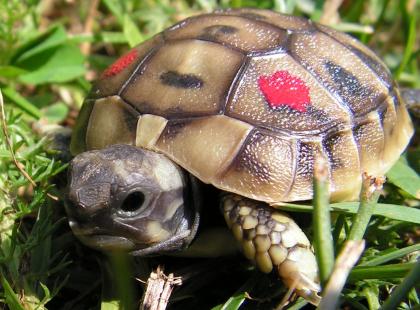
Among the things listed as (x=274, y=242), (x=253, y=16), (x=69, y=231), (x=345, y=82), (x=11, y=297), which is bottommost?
(x=69, y=231)

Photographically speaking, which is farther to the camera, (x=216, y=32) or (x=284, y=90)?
(x=216, y=32)

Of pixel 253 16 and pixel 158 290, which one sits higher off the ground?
pixel 253 16

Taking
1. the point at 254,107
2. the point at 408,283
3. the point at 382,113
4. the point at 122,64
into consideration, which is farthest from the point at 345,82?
the point at 408,283

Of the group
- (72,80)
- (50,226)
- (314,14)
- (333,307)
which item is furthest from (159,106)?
(314,14)

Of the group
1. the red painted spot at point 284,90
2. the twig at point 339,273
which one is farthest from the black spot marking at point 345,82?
the twig at point 339,273

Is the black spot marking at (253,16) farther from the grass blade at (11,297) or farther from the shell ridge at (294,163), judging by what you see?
the grass blade at (11,297)

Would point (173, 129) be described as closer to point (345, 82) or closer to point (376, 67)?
point (345, 82)
